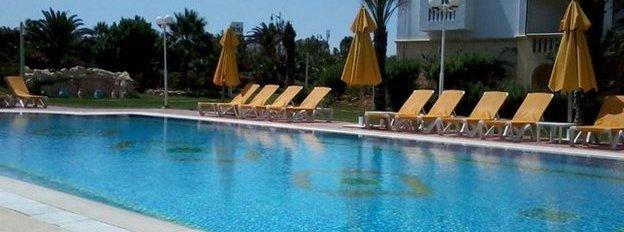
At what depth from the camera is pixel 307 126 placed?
15.8 m

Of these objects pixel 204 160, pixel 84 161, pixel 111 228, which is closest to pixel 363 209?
pixel 111 228

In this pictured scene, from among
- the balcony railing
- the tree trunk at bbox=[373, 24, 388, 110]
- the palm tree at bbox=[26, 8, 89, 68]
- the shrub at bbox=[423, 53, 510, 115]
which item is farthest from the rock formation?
the balcony railing

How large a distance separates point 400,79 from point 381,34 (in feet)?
7.01

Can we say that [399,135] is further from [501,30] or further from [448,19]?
[448,19]

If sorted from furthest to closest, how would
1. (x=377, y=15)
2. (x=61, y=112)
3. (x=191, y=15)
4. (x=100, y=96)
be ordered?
(x=191, y=15) → (x=100, y=96) → (x=377, y=15) → (x=61, y=112)

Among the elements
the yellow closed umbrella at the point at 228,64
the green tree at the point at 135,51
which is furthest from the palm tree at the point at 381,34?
the green tree at the point at 135,51

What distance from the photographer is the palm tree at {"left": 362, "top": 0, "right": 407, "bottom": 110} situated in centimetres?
2097

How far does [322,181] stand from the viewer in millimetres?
8336

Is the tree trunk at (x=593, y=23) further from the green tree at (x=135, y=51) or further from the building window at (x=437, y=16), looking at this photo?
the green tree at (x=135, y=51)

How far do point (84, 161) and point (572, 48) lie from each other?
9.02m

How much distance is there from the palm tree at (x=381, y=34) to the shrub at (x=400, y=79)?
34 cm

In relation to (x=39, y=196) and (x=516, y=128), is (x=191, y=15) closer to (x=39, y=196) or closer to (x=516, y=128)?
(x=516, y=128)

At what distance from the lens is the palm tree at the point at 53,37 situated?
38.2 metres

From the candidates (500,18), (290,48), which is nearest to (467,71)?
(500,18)
